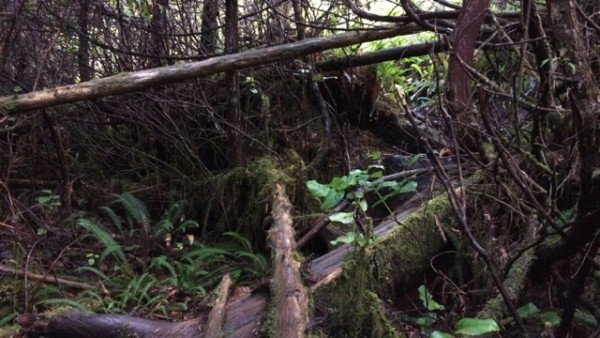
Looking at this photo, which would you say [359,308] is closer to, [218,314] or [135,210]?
[218,314]

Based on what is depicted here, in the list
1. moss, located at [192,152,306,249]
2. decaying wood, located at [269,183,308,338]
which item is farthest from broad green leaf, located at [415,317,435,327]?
moss, located at [192,152,306,249]

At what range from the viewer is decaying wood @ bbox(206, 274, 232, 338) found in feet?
10.1

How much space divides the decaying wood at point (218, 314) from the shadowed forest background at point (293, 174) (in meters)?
0.01

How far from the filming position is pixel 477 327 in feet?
7.36

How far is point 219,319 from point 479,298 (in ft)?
5.43

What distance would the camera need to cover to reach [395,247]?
3859 millimetres

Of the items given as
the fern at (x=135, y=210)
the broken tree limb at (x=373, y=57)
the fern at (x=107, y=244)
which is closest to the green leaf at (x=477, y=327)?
the fern at (x=107, y=244)

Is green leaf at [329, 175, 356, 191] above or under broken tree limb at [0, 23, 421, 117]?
under

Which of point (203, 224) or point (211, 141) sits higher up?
point (211, 141)

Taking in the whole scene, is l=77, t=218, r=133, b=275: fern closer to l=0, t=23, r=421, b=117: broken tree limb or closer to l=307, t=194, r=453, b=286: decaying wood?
l=0, t=23, r=421, b=117: broken tree limb

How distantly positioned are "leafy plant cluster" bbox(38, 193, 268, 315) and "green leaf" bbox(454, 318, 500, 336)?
7.69 feet

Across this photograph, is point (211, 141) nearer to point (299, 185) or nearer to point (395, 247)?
point (299, 185)

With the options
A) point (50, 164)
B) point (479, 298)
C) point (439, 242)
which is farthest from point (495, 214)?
point (50, 164)

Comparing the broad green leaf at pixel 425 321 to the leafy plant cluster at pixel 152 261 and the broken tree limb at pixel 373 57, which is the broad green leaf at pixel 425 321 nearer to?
→ the leafy plant cluster at pixel 152 261
